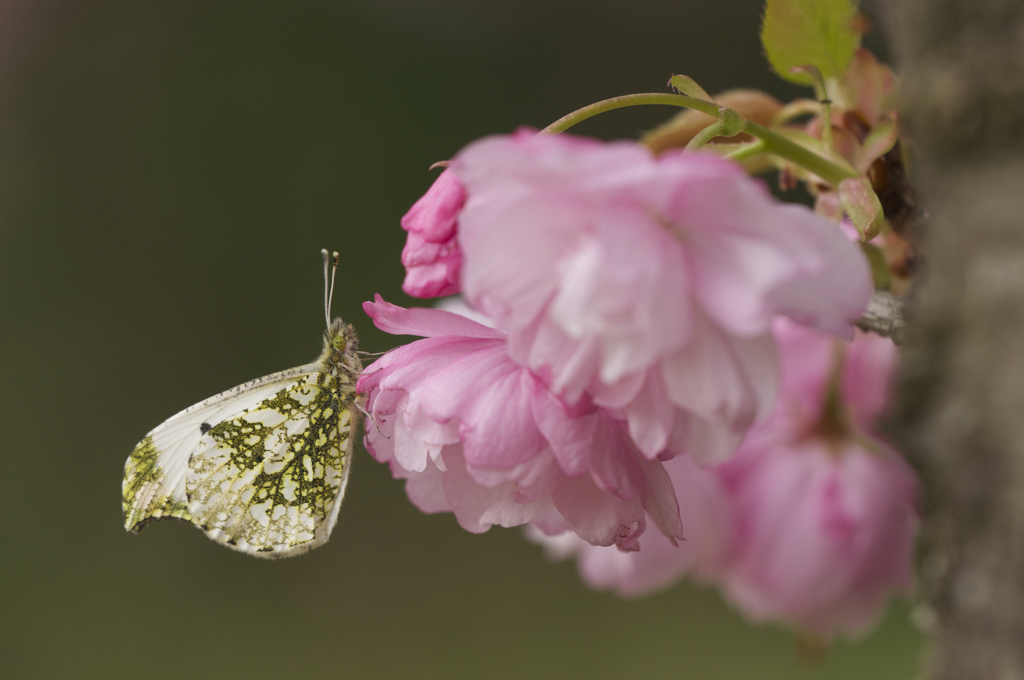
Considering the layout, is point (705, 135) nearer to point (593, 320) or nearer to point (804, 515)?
point (593, 320)

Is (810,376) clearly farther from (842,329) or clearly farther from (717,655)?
(717,655)

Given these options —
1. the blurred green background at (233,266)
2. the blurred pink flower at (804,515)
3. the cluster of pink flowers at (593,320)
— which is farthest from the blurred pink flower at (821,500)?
the blurred green background at (233,266)

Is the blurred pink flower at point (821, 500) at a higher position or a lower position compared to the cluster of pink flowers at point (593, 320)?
lower

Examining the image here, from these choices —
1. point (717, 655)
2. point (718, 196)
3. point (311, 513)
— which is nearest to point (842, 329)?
point (718, 196)

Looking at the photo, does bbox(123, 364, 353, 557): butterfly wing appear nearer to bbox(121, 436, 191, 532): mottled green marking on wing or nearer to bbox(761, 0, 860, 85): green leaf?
bbox(121, 436, 191, 532): mottled green marking on wing

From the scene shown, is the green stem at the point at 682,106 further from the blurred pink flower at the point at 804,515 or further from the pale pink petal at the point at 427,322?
the blurred pink flower at the point at 804,515

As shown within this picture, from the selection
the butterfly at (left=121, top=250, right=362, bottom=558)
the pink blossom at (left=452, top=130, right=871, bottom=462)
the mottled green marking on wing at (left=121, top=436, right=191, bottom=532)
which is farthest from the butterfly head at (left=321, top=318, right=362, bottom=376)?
the pink blossom at (left=452, top=130, right=871, bottom=462)

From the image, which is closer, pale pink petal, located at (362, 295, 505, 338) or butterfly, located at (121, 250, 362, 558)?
pale pink petal, located at (362, 295, 505, 338)
